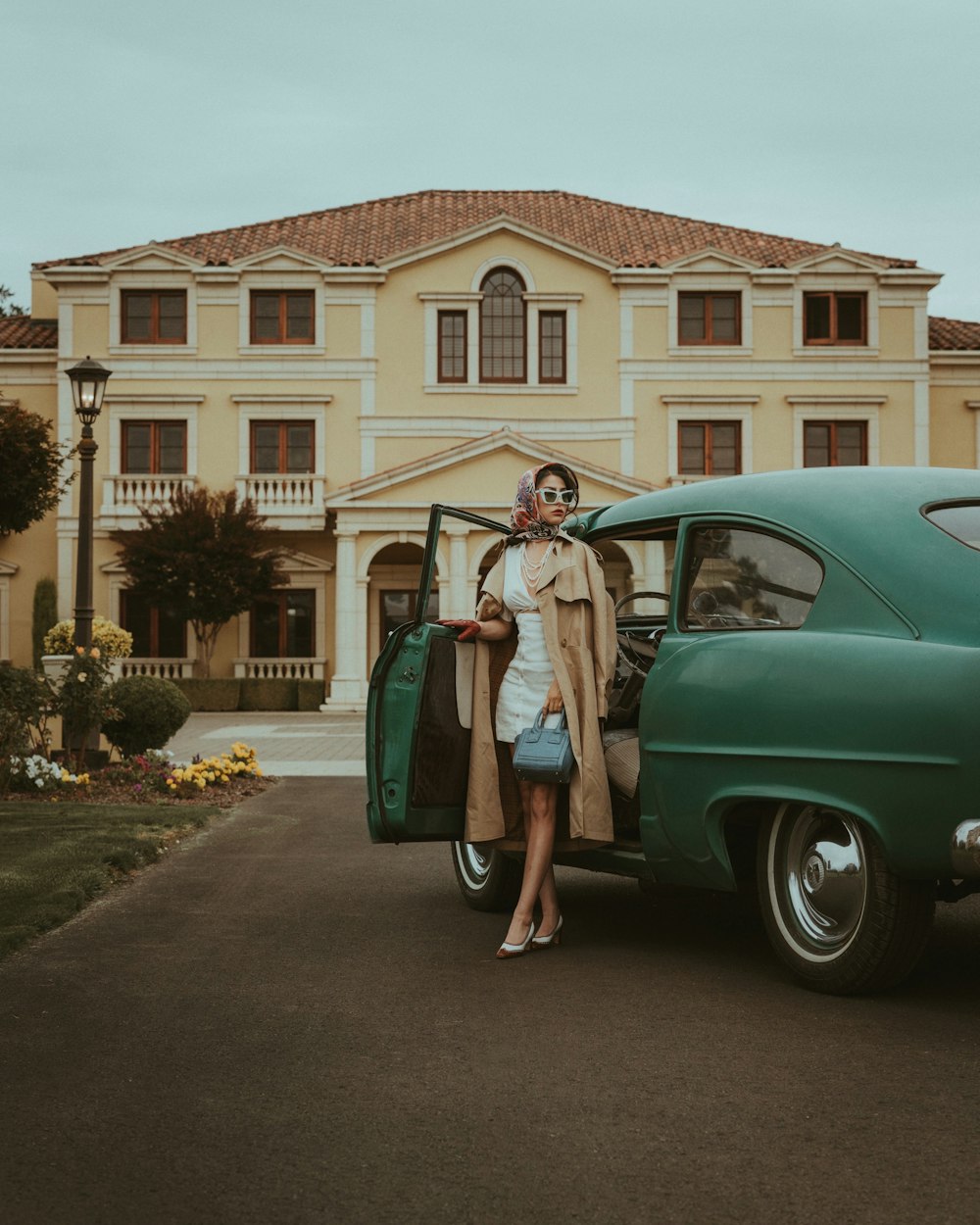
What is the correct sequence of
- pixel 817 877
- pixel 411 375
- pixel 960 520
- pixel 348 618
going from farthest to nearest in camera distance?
pixel 411 375, pixel 348 618, pixel 960 520, pixel 817 877

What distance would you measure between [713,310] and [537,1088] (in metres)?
35.0

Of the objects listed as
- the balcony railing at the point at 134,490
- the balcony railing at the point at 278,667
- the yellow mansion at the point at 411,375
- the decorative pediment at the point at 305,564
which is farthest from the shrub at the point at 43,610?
the decorative pediment at the point at 305,564

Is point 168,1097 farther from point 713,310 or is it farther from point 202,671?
point 713,310

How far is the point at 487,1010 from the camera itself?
5211mm

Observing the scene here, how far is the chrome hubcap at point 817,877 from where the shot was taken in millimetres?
5219

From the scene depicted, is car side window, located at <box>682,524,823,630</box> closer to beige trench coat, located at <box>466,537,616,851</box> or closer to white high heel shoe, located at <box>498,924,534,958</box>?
beige trench coat, located at <box>466,537,616,851</box>

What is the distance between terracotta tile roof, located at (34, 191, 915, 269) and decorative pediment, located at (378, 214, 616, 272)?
0.43 ft

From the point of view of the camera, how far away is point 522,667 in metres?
6.29

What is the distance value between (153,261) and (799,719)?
3417 centimetres

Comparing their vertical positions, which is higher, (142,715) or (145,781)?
(142,715)

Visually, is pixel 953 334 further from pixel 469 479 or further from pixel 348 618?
pixel 348 618

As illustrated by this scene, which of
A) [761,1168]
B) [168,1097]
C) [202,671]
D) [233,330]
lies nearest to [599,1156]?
[761,1168]

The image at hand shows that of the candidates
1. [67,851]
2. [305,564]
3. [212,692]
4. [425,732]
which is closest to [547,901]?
[425,732]

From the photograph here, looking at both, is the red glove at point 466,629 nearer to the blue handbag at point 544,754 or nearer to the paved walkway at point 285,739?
the blue handbag at point 544,754
